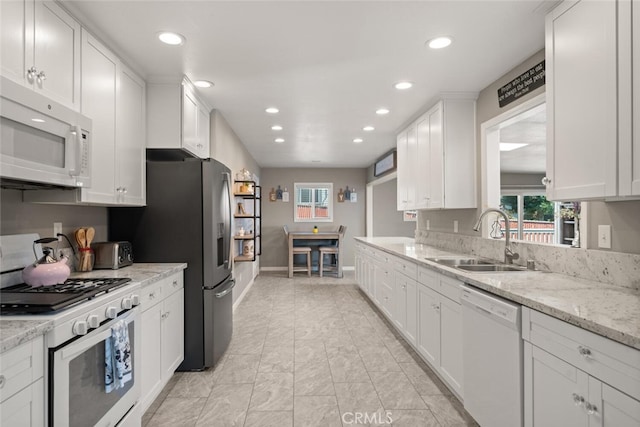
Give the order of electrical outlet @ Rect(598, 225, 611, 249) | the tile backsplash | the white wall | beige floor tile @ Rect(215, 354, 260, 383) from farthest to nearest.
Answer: the white wall < beige floor tile @ Rect(215, 354, 260, 383) < electrical outlet @ Rect(598, 225, 611, 249) < the tile backsplash

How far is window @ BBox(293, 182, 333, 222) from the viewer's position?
27.7ft

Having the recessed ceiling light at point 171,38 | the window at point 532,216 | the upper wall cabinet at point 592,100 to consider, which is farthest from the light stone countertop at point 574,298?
the window at point 532,216

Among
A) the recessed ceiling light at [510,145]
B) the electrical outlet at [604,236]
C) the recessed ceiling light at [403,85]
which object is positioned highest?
the recessed ceiling light at [403,85]

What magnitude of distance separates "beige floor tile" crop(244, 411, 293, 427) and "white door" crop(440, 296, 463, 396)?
43.8 inches

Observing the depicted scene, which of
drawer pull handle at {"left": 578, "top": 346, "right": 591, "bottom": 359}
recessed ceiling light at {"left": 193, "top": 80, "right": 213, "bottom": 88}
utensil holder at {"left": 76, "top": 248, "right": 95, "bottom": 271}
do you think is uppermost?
recessed ceiling light at {"left": 193, "top": 80, "right": 213, "bottom": 88}

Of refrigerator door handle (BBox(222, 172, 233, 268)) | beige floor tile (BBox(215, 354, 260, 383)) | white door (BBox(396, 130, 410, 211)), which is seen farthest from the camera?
white door (BBox(396, 130, 410, 211))

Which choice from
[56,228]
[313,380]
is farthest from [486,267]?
[56,228]

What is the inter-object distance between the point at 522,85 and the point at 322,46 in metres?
1.56

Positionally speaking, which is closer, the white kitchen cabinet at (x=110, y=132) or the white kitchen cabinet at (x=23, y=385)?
the white kitchen cabinet at (x=23, y=385)

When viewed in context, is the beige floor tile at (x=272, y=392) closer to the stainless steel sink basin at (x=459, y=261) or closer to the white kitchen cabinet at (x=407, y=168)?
the stainless steel sink basin at (x=459, y=261)

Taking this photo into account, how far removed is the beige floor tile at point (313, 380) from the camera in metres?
2.52

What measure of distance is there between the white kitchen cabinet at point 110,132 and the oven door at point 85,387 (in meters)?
0.82

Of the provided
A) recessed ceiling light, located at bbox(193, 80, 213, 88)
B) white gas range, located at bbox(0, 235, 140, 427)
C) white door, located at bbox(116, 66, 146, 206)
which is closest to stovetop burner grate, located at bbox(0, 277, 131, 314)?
white gas range, located at bbox(0, 235, 140, 427)

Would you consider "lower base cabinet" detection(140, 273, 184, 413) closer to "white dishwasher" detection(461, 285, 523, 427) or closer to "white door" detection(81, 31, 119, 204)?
"white door" detection(81, 31, 119, 204)
